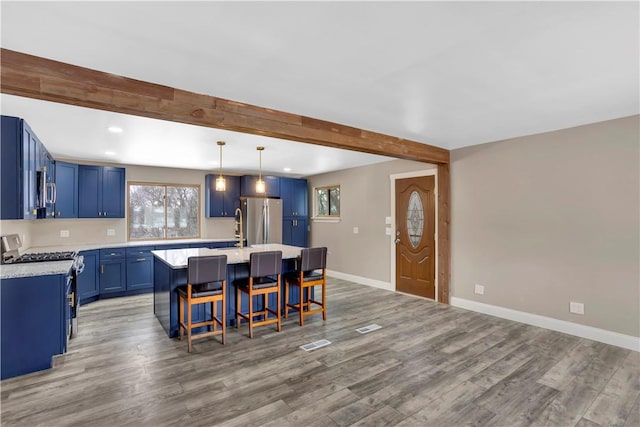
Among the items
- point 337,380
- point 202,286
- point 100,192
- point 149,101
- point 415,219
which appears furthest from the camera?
point 100,192

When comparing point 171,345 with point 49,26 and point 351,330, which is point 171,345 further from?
point 49,26

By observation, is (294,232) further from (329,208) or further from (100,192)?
(100,192)

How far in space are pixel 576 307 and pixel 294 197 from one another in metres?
5.50

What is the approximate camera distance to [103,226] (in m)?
5.80

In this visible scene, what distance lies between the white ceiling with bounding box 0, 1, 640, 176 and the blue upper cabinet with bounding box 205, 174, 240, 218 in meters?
3.21

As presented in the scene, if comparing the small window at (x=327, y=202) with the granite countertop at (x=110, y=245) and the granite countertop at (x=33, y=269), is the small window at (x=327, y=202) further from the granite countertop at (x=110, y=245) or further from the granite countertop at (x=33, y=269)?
the granite countertop at (x=33, y=269)

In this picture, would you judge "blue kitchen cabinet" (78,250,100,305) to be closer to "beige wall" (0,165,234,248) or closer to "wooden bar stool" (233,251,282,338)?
"beige wall" (0,165,234,248)

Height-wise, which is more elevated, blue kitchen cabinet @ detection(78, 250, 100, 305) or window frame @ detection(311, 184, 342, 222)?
window frame @ detection(311, 184, 342, 222)

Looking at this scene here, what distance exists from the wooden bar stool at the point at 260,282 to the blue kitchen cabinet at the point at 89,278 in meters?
2.80

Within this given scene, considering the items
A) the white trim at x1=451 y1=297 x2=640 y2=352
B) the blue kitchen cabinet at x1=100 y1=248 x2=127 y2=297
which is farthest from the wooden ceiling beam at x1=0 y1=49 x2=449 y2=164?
the blue kitchen cabinet at x1=100 y1=248 x2=127 y2=297

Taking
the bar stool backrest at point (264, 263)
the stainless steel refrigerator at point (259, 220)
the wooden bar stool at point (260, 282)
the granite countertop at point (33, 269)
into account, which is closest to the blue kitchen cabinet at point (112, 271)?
the granite countertop at point (33, 269)

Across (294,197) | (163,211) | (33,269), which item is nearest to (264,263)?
(33,269)

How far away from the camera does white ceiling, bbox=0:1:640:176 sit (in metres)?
1.61

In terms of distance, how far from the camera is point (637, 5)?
1.57 metres
